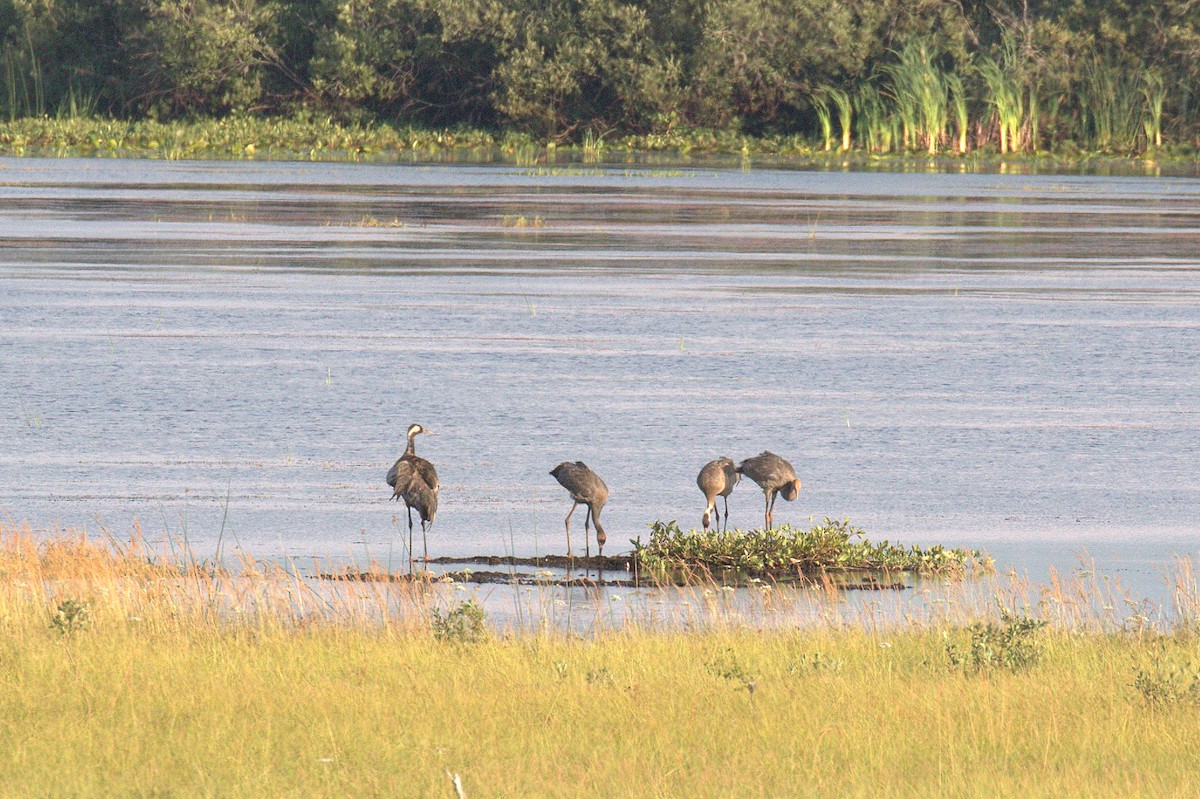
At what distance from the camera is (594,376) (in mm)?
17328

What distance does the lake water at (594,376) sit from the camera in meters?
12.3

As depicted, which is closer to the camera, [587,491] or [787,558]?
[787,558]

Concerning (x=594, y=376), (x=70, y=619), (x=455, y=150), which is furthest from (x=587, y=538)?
(x=455, y=150)

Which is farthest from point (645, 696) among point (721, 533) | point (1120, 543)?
point (1120, 543)

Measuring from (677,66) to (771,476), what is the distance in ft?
167

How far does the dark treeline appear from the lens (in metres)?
59.7

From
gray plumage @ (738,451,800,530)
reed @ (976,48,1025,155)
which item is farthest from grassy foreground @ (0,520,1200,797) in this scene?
reed @ (976,48,1025,155)

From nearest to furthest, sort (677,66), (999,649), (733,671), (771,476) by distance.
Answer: (733,671)
(999,649)
(771,476)
(677,66)

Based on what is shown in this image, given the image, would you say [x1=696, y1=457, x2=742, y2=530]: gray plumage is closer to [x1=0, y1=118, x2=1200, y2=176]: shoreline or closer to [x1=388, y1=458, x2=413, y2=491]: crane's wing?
[x1=388, y1=458, x2=413, y2=491]: crane's wing

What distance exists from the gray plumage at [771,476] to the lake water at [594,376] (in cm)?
26

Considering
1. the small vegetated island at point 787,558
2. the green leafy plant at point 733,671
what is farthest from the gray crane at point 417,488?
the green leafy plant at point 733,671

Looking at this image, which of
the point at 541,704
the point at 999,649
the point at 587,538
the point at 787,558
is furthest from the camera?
the point at 587,538

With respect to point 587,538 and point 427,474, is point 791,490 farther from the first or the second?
point 427,474

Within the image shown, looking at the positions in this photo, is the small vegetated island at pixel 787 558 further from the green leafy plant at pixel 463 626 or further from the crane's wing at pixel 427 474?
the green leafy plant at pixel 463 626
